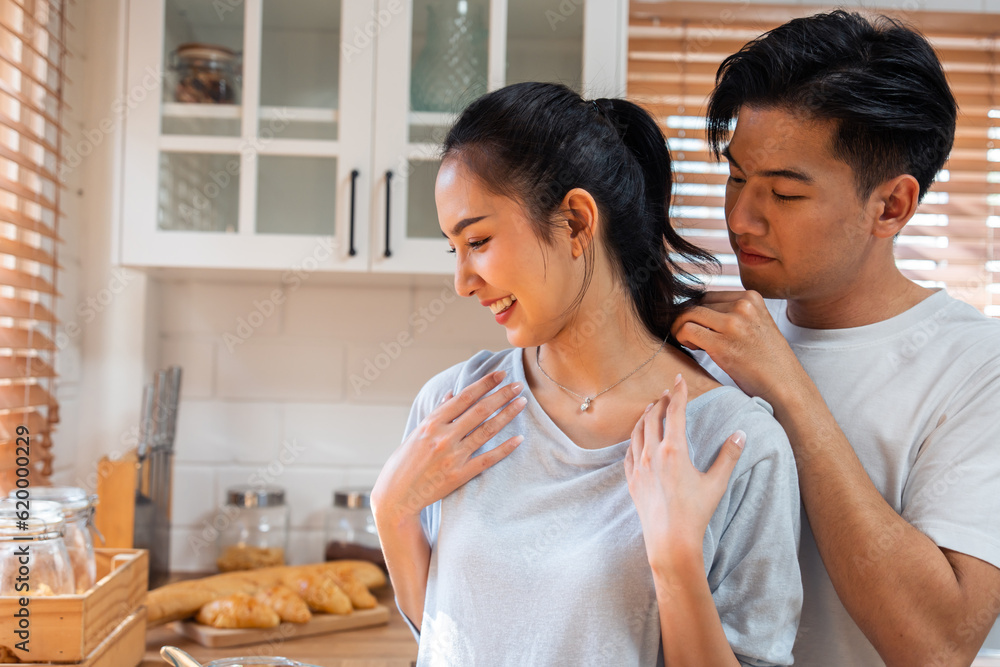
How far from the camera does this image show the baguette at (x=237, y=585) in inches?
56.8

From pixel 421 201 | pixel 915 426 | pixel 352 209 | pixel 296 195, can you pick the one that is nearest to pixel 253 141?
pixel 296 195

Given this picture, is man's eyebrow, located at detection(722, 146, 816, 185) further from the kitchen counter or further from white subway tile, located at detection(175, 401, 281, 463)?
white subway tile, located at detection(175, 401, 281, 463)

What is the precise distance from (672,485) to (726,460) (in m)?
0.08

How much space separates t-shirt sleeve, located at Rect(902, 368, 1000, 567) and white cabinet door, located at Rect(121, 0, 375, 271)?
1.08 m

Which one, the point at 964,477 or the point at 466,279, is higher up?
the point at 466,279

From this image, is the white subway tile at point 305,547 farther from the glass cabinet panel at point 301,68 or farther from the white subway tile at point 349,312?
the glass cabinet panel at point 301,68

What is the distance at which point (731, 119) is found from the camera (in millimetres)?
1106

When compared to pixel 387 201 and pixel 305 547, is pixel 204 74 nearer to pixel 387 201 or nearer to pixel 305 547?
pixel 387 201

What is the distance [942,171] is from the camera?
201 centimetres

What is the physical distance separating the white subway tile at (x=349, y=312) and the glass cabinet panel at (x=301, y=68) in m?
0.42

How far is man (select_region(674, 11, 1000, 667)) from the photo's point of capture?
2.94 feet

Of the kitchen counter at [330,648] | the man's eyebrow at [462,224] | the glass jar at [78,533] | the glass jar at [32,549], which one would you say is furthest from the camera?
the kitchen counter at [330,648]

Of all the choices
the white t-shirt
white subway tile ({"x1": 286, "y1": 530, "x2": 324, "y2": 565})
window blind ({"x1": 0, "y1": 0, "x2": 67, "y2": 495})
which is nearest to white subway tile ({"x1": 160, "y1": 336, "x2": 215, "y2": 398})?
window blind ({"x1": 0, "y1": 0, "x2": 67, "y2": 495})

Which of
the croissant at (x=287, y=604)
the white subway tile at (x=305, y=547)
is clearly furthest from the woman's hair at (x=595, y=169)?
the white subway tile at (x=305, y=547)
